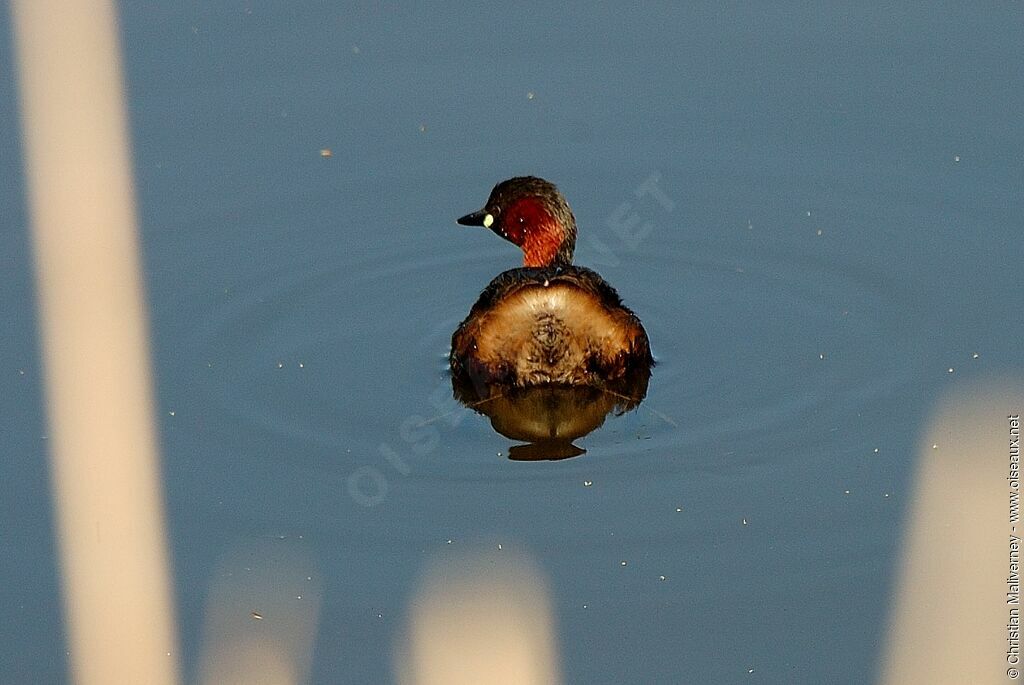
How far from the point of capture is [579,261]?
9.28m

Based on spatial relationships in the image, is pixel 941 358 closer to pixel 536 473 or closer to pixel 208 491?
pixel 536 473

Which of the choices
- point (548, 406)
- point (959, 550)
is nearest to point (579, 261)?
point (548, 406)

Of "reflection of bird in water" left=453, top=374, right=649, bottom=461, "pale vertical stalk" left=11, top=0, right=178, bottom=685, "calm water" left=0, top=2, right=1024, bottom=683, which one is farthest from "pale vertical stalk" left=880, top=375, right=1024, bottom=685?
"pale vertical stalk" left=11, top=0, right=178, bottom=685

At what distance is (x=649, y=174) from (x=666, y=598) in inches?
138

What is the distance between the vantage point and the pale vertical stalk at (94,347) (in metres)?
6.23

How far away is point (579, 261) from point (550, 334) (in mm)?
1574

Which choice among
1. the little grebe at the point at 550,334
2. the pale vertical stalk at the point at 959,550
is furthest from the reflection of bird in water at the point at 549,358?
the pale vertical stalk at the point at 959,550

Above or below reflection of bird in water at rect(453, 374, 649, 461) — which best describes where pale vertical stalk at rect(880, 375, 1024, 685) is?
below

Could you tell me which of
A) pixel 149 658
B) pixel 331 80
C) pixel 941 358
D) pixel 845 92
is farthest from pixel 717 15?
pixel 149 658

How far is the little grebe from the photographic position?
7703mm

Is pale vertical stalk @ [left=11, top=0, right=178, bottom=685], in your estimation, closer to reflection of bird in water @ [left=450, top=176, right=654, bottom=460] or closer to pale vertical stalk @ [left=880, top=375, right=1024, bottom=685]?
reflection of bird in water @ [left=450, top=176, right=654, bottom=460]

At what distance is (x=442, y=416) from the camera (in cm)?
790

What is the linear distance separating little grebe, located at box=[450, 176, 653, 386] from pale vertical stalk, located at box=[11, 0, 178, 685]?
134 centimetres

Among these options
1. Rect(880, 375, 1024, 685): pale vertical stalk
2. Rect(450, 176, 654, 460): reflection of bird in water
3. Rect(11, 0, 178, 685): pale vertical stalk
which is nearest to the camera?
Rect(880, 375, 1024, 685): pale vertical stalk
